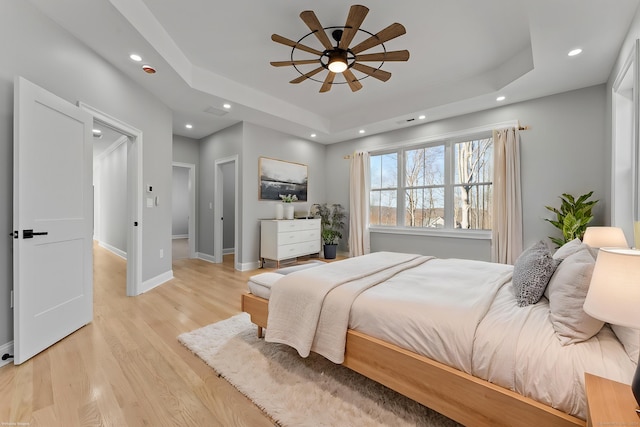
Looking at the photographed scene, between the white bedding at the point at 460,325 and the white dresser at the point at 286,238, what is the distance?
266 centimetres

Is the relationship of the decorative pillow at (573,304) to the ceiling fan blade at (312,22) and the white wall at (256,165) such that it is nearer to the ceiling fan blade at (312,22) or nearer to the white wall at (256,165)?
the ceiling fan blade at (312,22)

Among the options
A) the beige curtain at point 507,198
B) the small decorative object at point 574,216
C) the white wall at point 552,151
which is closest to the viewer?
the small decorative object at point 574,216

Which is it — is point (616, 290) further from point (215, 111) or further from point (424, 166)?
point (215, 111)

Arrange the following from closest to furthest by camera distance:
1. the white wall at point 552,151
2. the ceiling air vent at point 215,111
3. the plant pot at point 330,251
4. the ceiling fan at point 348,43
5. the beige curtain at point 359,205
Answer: the ceiling fan at point 348,43 → the white wall at point 552,151 → the ceiling air vent at point 215,111 → the beige curtain at point 359,205 → the plant pot at point 330,251

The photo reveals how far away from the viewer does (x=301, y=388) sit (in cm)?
169

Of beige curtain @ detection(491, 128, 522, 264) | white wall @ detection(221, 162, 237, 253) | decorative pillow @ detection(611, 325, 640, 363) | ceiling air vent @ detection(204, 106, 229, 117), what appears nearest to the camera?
decorative pillow @ detection(611, 325, 640, 363)

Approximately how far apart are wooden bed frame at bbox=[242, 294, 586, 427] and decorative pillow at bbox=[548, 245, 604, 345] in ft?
1.02

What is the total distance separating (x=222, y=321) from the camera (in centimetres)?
265

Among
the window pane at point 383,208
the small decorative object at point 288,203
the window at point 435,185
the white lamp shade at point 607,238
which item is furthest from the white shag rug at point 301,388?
the window pane at point 383,208

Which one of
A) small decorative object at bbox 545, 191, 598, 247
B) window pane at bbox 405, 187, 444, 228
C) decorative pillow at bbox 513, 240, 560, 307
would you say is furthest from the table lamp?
window pane at bbox 405, 187, 444, 228

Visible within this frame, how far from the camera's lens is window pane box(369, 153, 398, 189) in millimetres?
5492

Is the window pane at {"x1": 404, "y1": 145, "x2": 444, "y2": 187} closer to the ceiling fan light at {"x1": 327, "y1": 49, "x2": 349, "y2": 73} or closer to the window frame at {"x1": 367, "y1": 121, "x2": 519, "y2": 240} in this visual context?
the window frame at {"x1": 367, "y1": 121, "x2": 519, "y2": 240}

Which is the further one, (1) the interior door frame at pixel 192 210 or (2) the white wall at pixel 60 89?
(1) the interior door frame at pixel 192 210

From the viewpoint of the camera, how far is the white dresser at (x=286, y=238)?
4844 mm
